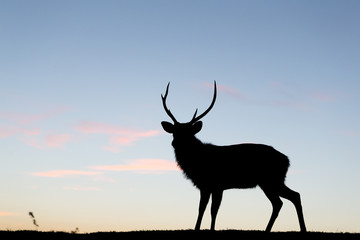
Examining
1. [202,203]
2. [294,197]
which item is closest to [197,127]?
[202,203]

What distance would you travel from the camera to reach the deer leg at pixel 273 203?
13914 mm

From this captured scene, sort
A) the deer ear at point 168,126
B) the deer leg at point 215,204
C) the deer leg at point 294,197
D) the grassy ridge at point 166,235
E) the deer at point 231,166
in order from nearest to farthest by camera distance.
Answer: the grassy ridge at point 166,235
the deer leg at point 215,204
the deer leg at point 294,197
the deer at point 231,166
the deer ear at point 168,126

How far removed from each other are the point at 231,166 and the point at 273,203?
160cm

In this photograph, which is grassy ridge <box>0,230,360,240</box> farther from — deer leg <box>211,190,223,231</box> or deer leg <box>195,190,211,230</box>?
deer leg <box>211,190,223,231</box>

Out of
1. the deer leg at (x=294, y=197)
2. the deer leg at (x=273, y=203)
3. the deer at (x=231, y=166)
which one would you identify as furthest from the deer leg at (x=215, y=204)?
the deer leg at (x=294, y=197)

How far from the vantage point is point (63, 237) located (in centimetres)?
1245

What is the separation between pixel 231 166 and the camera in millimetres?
14562

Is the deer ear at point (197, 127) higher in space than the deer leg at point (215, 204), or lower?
higher

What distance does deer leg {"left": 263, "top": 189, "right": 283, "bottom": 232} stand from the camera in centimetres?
1391

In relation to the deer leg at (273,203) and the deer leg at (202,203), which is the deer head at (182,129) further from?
the deer leg at (273,203)

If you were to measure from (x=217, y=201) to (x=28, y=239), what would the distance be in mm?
5019

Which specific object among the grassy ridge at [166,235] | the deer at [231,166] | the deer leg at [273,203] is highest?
the deer at [231,166]

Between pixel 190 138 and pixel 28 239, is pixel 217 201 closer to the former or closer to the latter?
pixel 190 138

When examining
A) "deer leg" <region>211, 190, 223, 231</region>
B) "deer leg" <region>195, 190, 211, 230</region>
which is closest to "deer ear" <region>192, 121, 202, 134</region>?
"deer leg" <region>195, 190, 211, 230</region>
